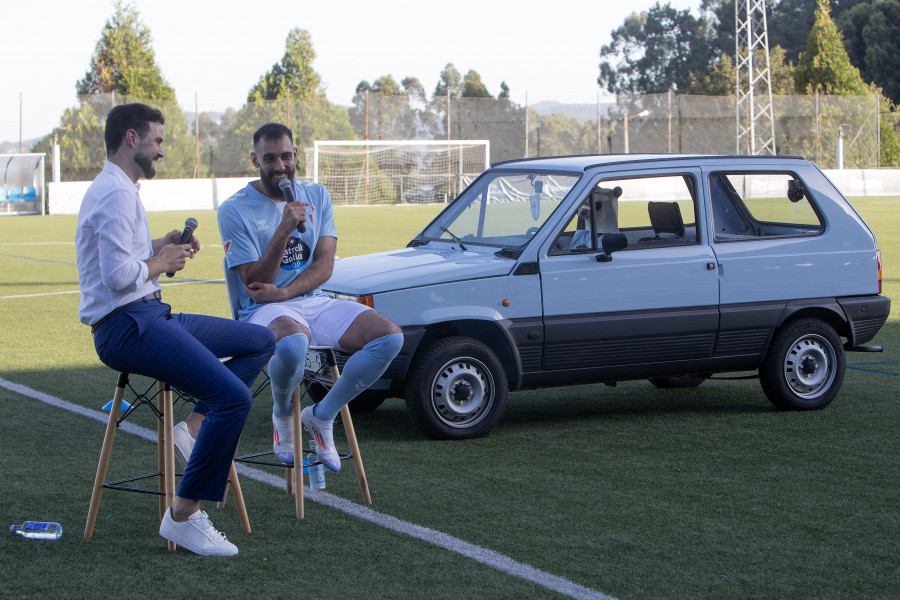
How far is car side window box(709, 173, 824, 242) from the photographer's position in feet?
25.0

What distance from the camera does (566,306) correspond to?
694cm

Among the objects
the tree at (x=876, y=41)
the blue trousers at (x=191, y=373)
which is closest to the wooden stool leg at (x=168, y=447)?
the blue trousers at (x=191, y=373)

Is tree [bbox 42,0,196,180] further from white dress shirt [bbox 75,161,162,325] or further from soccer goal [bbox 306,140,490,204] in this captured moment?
white dress shirt [bbox 75,161,162,325]

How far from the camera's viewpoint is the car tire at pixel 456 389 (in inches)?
259

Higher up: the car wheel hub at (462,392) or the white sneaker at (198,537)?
the car wheel hub at (462,392)

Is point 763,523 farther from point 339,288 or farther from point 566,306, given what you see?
point 339,288

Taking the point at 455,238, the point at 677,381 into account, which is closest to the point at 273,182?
the point at 455,238

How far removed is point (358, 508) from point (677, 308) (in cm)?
288

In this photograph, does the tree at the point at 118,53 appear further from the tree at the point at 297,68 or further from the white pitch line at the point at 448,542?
the white pitch line at the point at 448,542

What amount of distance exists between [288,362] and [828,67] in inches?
2215

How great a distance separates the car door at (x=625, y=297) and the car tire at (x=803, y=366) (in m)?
0.54

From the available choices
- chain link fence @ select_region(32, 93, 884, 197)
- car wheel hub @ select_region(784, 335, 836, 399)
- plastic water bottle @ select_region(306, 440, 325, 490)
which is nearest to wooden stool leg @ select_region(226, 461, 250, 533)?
plastic water bottle @ select_region(306, 440, 325, 490)

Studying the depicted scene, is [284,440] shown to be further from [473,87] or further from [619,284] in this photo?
[473,87]

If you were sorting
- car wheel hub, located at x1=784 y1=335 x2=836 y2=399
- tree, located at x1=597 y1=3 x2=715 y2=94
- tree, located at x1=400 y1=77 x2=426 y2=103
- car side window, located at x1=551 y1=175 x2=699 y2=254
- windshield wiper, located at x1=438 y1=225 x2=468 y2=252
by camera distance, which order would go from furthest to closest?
1. tree, located at x1=400 y1=77 x2=426 y2=103
2. tree, located at x1=597 y1=3 x2=715 y2=94
3. car wheel hub, located at x1=784 y1=335 x2=836 y2=399
4. windshield wiper, located at x1=438 y1=225 x2=468 y2=252
5. car side window, located at x1=551 y1=175 x2=699 y2=254
